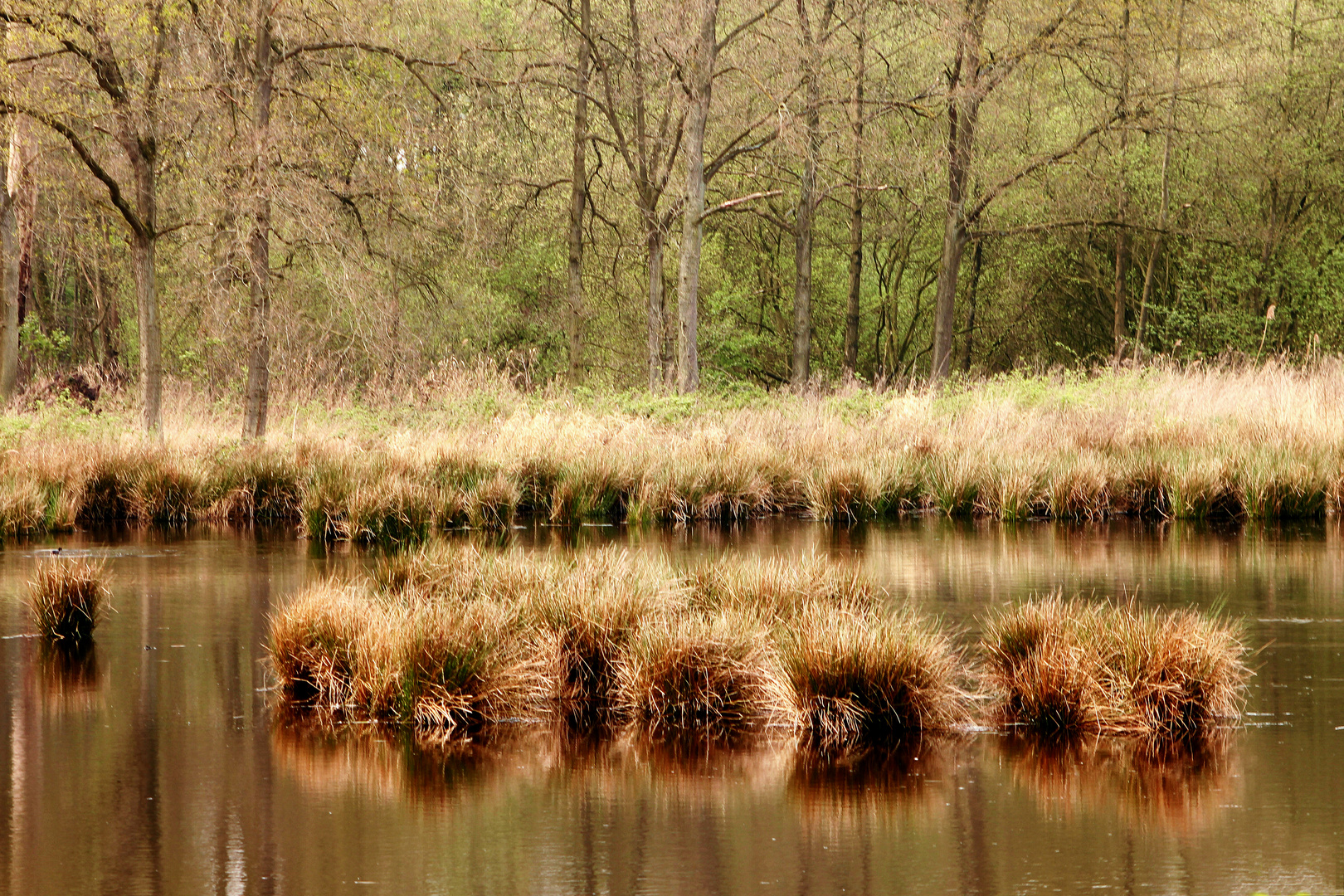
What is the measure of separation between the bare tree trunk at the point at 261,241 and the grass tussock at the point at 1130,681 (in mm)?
12001

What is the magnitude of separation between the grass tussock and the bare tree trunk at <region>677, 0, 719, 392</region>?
17.8 m

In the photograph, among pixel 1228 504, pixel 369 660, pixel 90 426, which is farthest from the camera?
pixel 90 426

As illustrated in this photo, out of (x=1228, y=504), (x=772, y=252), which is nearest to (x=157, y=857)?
(x=1228, y=504)

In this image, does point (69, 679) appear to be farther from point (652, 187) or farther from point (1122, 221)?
point (1122, 221)

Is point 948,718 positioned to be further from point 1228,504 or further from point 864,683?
point 1228,504

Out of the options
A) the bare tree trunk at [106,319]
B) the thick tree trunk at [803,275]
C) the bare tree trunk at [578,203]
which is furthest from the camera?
the thick tree trunk at [803,275]

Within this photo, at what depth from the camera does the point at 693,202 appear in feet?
80.3

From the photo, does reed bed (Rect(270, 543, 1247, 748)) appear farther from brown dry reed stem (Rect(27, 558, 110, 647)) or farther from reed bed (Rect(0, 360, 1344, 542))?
reed bed (Rect(0, 360, 1344, 542))

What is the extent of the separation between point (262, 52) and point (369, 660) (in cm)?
1233

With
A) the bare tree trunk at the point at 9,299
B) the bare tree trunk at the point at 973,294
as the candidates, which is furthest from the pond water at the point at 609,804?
the bare tree trunk at the point at 973,294

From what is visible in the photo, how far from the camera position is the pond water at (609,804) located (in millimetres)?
4426

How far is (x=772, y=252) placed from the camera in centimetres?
3684

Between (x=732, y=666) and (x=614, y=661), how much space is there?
0.61 metres

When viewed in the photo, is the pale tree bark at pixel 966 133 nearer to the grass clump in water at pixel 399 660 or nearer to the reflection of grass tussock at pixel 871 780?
the grass clump in water at pixel 399 660
